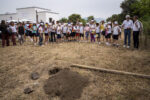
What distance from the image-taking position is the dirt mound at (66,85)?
13.2 ft

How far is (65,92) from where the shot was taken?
4.10m

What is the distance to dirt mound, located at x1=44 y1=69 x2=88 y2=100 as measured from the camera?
4031 millimetres

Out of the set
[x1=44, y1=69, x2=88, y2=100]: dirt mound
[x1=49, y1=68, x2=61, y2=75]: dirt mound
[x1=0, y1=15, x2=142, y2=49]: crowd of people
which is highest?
[x1=0, y1=15, x2=142, y2=49]: crowd of people

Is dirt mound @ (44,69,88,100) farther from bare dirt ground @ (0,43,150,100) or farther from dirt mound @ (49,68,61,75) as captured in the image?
dirt mound @ (49,68,61,75)

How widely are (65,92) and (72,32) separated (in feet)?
24.4

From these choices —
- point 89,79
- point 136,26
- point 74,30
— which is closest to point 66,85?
point 89,79

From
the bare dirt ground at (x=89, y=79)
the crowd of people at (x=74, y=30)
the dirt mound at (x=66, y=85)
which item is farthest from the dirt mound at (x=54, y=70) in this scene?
the crowd of people at (x=74, y=30)

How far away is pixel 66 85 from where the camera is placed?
14.3ft

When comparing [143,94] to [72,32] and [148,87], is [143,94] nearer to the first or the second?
[148,87]

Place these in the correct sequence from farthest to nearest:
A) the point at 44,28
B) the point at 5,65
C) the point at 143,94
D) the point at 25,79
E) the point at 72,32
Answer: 1. the point at 72,32
2. the point at 44,28
3. the point at 5,65
4. the point at 25,79
5. the point at 143,94

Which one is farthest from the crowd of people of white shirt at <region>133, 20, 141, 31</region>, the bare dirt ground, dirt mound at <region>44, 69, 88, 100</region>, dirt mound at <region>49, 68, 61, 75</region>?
dirt mound at <region>44, 69, 88, 100</region>

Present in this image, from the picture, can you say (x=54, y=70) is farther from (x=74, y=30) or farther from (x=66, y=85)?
(x=74, y=30)

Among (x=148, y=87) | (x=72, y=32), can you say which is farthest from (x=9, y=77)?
(x=72, y=32)

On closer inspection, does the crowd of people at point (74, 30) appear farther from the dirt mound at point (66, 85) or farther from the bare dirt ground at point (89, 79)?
the dirt mound at point (66, 85)
